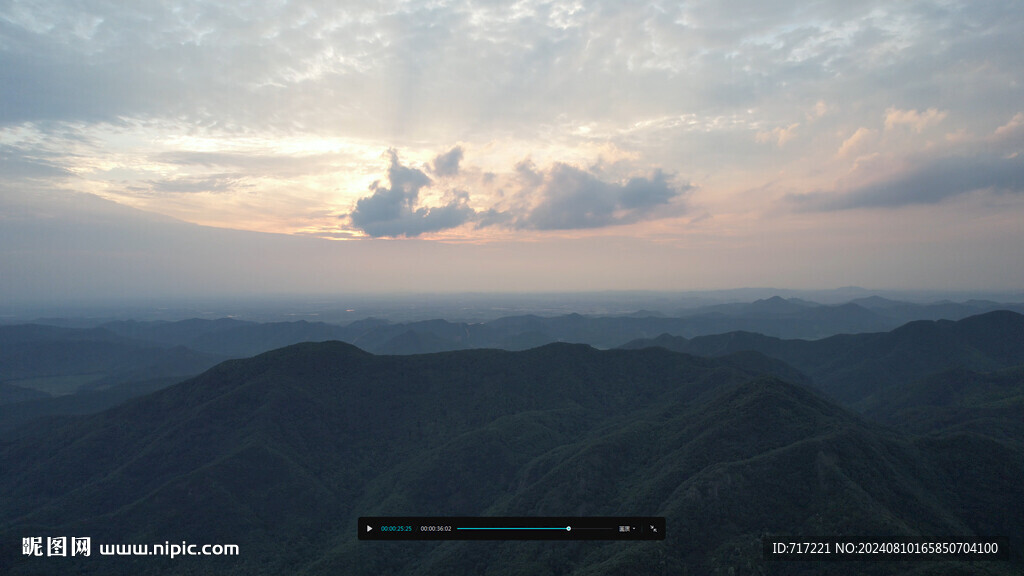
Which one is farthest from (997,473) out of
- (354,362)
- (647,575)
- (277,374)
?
(277,374)

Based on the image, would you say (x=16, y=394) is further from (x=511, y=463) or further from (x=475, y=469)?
(x=511, y=463)

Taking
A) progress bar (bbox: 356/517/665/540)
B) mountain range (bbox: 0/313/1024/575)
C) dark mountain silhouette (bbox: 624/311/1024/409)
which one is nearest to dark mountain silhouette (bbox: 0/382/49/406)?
mountain range (bbox: 0/313/1024/575)

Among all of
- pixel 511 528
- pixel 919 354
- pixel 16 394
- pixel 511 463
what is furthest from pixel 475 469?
pixel 16 394

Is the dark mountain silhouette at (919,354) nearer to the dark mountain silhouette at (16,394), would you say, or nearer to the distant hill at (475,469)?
the distant hill at (475,469)

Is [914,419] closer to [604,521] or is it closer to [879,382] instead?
[879,382]

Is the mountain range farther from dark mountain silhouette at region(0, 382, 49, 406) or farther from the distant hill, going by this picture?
dark mountain silhouette at region(0, 382, 49, 406)

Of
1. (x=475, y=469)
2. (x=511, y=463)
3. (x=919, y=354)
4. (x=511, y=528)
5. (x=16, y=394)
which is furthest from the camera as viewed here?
(x=16, y=394)
